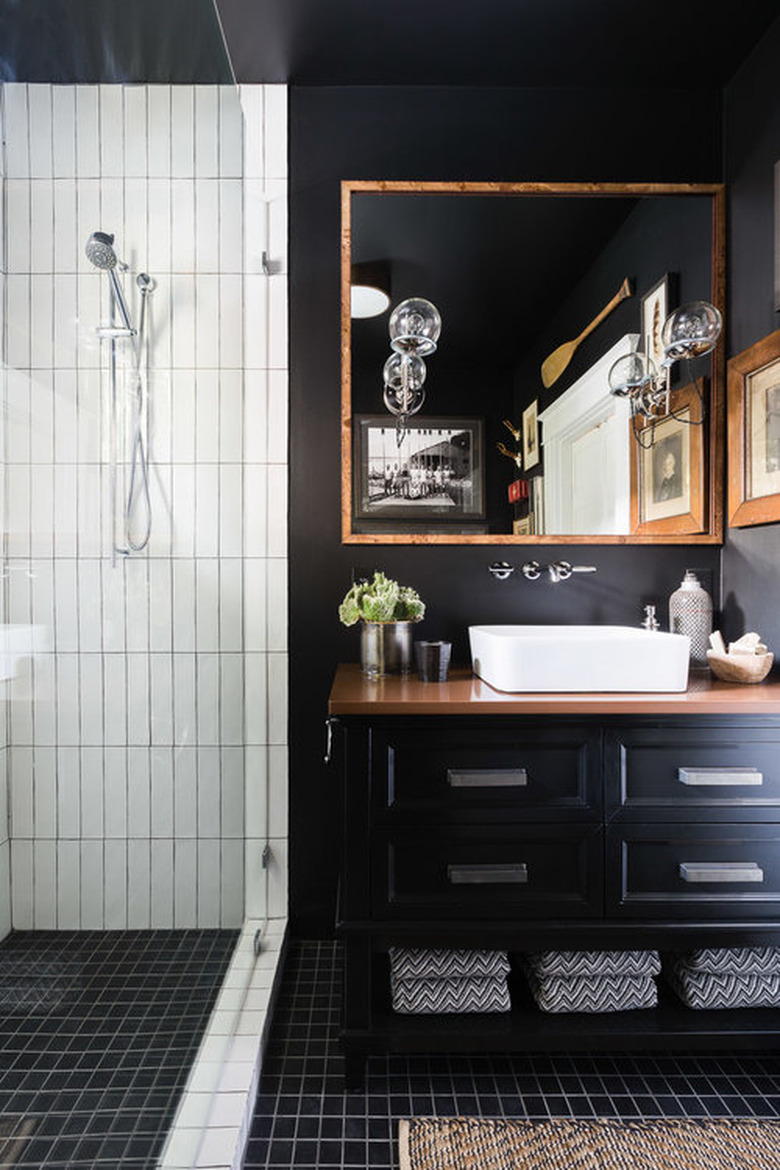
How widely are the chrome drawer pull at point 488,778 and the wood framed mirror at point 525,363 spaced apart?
2.58 feet

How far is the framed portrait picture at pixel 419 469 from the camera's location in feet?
6.52

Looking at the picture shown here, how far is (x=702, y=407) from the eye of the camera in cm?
197

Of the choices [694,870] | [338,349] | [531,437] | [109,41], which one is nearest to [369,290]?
[338,349]

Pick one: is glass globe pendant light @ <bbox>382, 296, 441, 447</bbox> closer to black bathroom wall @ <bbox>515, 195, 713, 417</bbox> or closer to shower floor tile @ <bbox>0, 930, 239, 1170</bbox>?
black bathroom wall @ <bbox>515, 195, 713, 417</bbox>

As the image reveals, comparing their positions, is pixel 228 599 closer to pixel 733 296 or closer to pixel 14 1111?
pixel 14 1111

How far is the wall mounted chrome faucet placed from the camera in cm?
197

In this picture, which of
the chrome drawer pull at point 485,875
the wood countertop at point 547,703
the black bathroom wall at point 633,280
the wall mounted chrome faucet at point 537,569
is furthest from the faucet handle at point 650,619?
the chrome drawer pull at point 485,875

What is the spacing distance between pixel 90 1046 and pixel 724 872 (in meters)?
1.25

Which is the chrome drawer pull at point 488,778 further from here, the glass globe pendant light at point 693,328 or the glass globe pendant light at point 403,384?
the glass globe pendant light at point 693,328

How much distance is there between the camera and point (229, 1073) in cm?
138

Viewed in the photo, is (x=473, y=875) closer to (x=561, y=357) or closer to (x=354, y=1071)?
(x=354, y=1071)

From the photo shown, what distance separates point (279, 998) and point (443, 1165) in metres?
0.63

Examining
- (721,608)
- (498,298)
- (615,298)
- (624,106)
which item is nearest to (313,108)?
(498,298)

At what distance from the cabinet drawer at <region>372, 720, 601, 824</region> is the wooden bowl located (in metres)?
0.47
